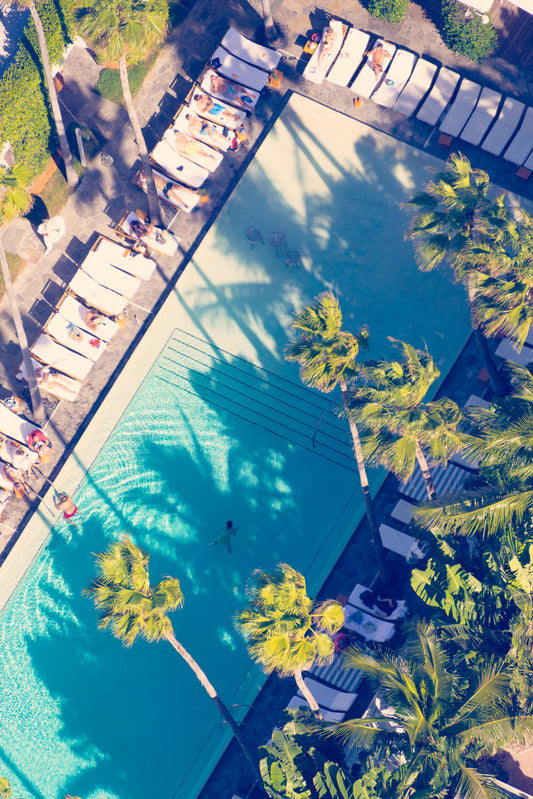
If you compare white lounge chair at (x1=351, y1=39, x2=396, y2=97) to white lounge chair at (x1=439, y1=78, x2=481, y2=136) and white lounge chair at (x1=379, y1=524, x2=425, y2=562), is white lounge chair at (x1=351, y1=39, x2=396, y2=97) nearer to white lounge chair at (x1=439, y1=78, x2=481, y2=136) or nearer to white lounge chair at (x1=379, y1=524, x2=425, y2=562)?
white lounge chair at (x1=439, y1=78, x2=481, y2=136)

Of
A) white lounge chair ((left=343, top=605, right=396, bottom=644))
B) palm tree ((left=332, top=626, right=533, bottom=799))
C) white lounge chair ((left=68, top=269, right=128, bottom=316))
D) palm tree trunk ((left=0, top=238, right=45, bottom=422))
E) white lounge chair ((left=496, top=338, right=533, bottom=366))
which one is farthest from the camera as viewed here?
white lounge chair ((left=68, top=269, right=128, bottom=316))

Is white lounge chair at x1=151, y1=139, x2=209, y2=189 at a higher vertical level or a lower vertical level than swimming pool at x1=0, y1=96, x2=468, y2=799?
higher

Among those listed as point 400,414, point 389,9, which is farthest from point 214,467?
point 389,9

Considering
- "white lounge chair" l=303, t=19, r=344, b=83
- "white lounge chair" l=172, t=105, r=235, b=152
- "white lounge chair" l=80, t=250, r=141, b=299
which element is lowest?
"white lounge chair" l=80, t=250, r=141, b=299

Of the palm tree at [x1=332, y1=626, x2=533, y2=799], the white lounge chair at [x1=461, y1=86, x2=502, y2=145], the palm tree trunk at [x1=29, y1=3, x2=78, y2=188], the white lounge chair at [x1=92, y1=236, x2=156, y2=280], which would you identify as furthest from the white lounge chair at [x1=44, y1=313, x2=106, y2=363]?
the white lounge chair at [x1=461, y1=86, x2=502, y2=145]

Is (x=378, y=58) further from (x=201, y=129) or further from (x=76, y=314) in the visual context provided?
(x=76, y=314)

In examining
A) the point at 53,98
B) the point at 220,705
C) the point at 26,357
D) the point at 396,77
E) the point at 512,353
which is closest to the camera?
the point at 220,705
